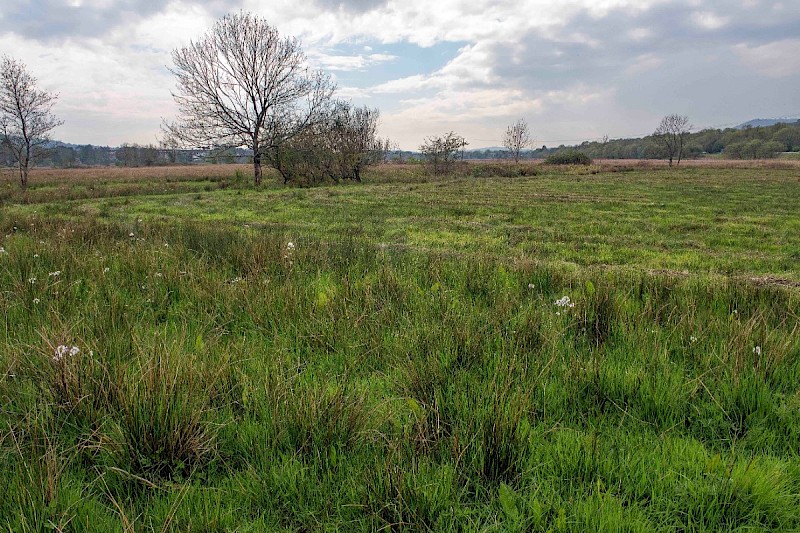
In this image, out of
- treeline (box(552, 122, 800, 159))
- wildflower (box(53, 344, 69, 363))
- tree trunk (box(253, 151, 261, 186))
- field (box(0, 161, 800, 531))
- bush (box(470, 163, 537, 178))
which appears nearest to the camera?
field (box(0, 161, 800, 531))

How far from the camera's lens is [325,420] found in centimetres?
224

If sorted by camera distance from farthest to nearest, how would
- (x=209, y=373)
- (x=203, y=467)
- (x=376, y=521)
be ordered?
(x=209, y=373)
(x=203, y=467)
(x=376, y=521)

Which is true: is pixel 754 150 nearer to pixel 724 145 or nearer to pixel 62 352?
pixel 724 145

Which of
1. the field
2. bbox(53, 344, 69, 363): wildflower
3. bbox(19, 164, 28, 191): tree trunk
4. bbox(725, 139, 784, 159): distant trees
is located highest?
bbox(725, 139, 784, 159): distant trees

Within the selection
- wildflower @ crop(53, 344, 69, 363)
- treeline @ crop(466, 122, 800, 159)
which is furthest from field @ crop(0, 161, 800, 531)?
treeline @ crop(466, 122, 800, 159)

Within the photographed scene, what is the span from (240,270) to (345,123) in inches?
1213

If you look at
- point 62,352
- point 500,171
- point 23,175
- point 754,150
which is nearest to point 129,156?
point 23,175

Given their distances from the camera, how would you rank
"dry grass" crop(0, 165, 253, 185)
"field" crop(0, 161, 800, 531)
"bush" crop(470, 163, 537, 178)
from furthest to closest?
"bush" crop(470, 163, 537, 178) < "dry grass" crop(0, 165, 253, 185) < "field" crop(0, 161, 800, 531)

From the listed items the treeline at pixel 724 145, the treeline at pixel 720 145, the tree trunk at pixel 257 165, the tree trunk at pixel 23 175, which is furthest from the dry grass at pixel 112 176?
the treeline at pixel 724 145

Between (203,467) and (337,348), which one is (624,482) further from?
(337,348)

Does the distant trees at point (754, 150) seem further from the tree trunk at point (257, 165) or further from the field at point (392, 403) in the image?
the field at point (392, 403)

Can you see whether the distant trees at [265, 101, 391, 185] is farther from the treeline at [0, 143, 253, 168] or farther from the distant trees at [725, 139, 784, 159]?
the distant trees at [725, 139, 784, 159]

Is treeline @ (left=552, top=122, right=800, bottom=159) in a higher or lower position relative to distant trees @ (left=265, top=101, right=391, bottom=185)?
higher

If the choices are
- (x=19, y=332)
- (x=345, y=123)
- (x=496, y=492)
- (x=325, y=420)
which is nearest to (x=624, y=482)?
(x=496, y=492)
